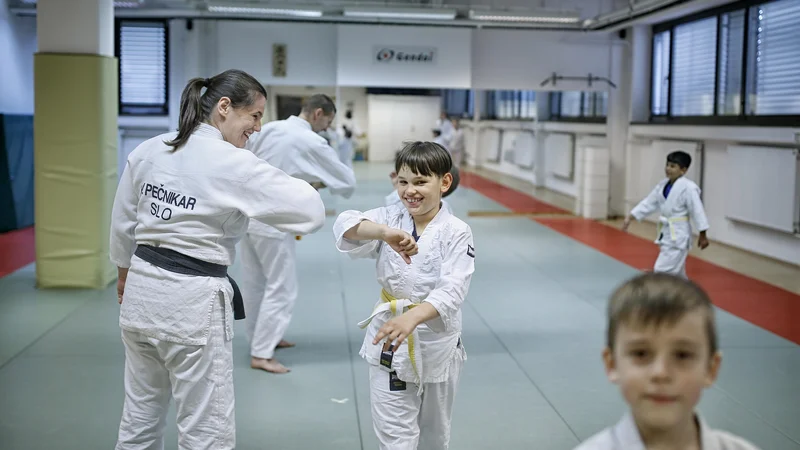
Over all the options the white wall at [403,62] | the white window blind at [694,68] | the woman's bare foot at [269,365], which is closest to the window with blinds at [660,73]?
the white window blind at [694,68]

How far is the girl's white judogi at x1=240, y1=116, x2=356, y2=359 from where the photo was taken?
17.7 ft

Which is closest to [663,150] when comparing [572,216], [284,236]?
[572,216]

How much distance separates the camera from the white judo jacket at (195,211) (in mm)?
2746

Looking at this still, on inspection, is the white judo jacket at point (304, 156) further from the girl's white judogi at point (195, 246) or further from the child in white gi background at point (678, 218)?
the child in white gi background at point (678, 218)

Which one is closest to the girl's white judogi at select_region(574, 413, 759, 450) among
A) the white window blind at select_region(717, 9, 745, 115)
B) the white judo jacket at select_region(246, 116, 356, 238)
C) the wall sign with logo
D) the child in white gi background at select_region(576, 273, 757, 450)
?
the child in white gi background at select_region(576, 273, 757, 450)

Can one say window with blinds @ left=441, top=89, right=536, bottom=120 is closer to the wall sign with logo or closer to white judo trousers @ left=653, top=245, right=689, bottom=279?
the wall sign with logo

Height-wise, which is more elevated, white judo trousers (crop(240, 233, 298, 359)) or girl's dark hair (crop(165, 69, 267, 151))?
girl's dark hair (crop(165, 69, 267, 151))

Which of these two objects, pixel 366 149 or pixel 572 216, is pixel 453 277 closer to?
pixel 572 216

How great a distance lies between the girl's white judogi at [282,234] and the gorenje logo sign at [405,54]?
29.8ft

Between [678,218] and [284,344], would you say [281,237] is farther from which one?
[678,218]

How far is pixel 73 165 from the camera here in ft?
25.4

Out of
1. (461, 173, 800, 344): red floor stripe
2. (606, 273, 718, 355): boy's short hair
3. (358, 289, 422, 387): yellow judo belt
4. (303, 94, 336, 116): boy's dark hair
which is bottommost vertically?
(461, 173, 800, 344): red floor stripe

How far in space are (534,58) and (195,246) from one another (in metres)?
12.8

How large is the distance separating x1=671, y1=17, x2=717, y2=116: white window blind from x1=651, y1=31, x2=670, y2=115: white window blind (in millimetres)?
366
